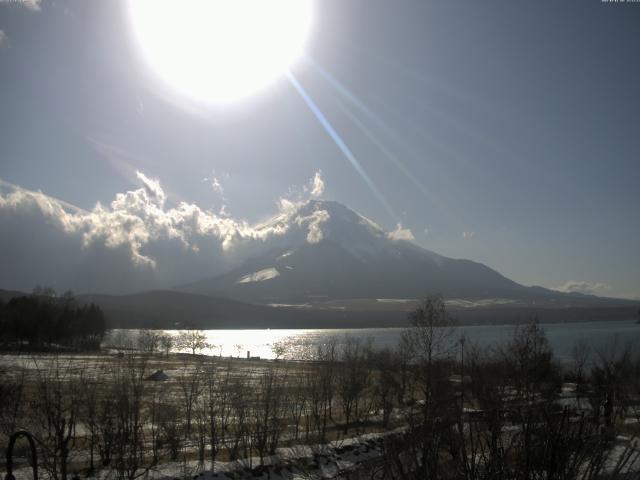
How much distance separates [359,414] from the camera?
41.9m

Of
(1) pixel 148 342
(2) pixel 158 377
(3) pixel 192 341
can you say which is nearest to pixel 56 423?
(2) pixel 158 377

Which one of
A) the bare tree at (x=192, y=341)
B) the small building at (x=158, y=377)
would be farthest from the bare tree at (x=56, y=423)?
the bare tree at (x=192, y=341)

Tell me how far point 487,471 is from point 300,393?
109 ft

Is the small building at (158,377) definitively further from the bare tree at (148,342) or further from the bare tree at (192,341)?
the bare tree at (192,341)

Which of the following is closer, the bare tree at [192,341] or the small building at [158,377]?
the small building at [158,377]

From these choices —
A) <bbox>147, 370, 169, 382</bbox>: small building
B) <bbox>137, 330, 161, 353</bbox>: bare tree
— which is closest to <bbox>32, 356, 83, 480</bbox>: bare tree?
<bbox>147, 370, 169, 382</bbox>: small building

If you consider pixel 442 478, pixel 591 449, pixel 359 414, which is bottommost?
pixel 359 414

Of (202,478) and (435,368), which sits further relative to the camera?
(435,368)

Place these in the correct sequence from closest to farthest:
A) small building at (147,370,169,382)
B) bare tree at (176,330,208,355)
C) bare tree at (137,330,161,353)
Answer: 1. small building at (147,370,169,382)
2. bare tree at (137,330,161,353)
3. bare tree at (176,330,208,355)

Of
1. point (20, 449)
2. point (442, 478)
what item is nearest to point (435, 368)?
point (20, 449)

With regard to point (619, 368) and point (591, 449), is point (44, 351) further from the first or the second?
point (591, 449)

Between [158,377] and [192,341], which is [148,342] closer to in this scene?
[192,341]

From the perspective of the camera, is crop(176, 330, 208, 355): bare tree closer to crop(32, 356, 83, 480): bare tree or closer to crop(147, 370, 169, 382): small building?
crop(147, 370, 169, 382): small building

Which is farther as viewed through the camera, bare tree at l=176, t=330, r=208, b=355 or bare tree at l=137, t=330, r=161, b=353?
bare tree at l=176, t=330, r=208, b=355
